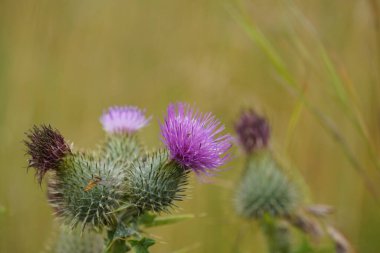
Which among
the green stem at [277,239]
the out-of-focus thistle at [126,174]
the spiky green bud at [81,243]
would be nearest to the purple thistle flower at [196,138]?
the out-of-focus thistle at [126,174]

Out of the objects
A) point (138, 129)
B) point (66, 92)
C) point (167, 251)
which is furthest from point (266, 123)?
point (66, 92)

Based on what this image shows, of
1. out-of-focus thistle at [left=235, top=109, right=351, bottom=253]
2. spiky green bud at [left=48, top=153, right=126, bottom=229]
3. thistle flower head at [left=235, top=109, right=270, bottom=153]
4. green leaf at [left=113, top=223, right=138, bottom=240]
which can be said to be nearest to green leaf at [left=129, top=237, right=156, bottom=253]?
green leaf at [left=113, top=223, right=138, bottom=240]

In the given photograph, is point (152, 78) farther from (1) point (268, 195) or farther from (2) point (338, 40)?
(1) point (268, 195)

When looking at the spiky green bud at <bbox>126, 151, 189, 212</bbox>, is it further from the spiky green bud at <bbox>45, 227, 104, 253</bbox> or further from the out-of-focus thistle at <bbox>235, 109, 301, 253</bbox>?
the out-of-focus thistle at <bbox>235, 109, 301, 253</bbox>

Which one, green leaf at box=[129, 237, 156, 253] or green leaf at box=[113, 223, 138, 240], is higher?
green leaf at box=[113, 223, 138, 240]

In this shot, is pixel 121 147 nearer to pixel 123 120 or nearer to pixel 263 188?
pixel 123 120

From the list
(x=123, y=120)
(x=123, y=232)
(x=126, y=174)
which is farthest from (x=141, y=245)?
(x=123, y=120)
